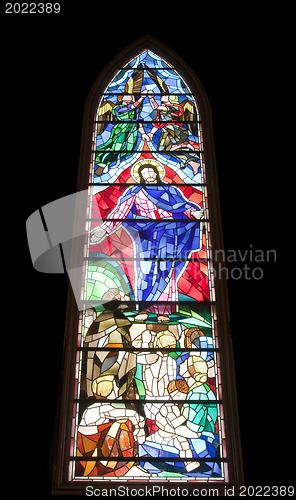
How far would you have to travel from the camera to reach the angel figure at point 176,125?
214 inches

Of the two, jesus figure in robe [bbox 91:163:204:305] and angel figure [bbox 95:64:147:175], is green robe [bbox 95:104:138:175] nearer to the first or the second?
angel figure [bbox 95:64:147:175]

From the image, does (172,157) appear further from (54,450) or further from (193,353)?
(54,450)

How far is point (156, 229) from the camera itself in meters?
4.92

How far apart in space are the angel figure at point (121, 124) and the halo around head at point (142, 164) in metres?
0.16

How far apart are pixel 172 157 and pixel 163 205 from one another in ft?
1.80

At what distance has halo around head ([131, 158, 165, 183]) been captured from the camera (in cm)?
526

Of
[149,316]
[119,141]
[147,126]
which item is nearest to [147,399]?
[149,316]

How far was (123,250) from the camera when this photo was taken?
4766mm

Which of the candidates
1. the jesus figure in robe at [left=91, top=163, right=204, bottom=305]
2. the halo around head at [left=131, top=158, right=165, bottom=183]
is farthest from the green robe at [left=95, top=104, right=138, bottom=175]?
the jesus figure in robe at [left=91, top=163, right=204, bottom=305]

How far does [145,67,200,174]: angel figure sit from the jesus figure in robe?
0.98ft

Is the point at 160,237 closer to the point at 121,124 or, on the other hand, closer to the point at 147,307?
the point at 147,307

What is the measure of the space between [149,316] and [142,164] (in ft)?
4.85

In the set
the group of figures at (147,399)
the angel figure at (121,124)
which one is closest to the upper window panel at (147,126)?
the angel figure at (121,124)

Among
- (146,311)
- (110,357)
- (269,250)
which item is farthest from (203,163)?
(110,357)
